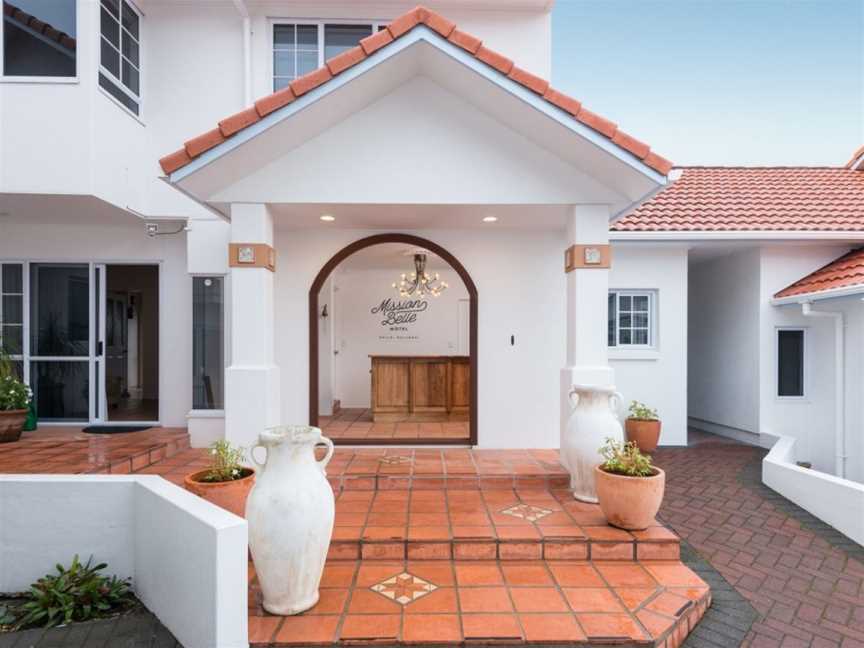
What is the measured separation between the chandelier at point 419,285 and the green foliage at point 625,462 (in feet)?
20.8

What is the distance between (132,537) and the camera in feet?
12.1

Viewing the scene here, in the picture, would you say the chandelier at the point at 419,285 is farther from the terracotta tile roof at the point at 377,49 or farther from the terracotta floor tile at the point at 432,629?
the terracotta floor tile at the point at 432,629

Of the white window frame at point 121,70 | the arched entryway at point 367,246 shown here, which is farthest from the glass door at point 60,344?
the arched entryway at point 367,246

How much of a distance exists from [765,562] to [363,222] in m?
5.39

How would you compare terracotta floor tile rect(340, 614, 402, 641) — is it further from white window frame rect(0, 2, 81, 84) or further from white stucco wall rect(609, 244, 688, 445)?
white window frame rect(0, 2, 81, 84)

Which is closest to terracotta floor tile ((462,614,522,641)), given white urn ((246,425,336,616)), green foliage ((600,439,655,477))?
white urn ((246,425,336,616))

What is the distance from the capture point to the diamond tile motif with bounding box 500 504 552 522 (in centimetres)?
434

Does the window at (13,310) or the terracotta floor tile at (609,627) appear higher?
the window at (13,310)

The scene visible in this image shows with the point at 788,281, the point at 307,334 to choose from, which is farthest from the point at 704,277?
the point at 307,334

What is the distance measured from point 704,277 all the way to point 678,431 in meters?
3.38

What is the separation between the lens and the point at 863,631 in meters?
3.27

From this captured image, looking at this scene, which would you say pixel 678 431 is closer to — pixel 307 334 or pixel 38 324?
pixel 307 334

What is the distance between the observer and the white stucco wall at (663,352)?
8164 millimetres

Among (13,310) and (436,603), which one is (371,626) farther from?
(13,310)
